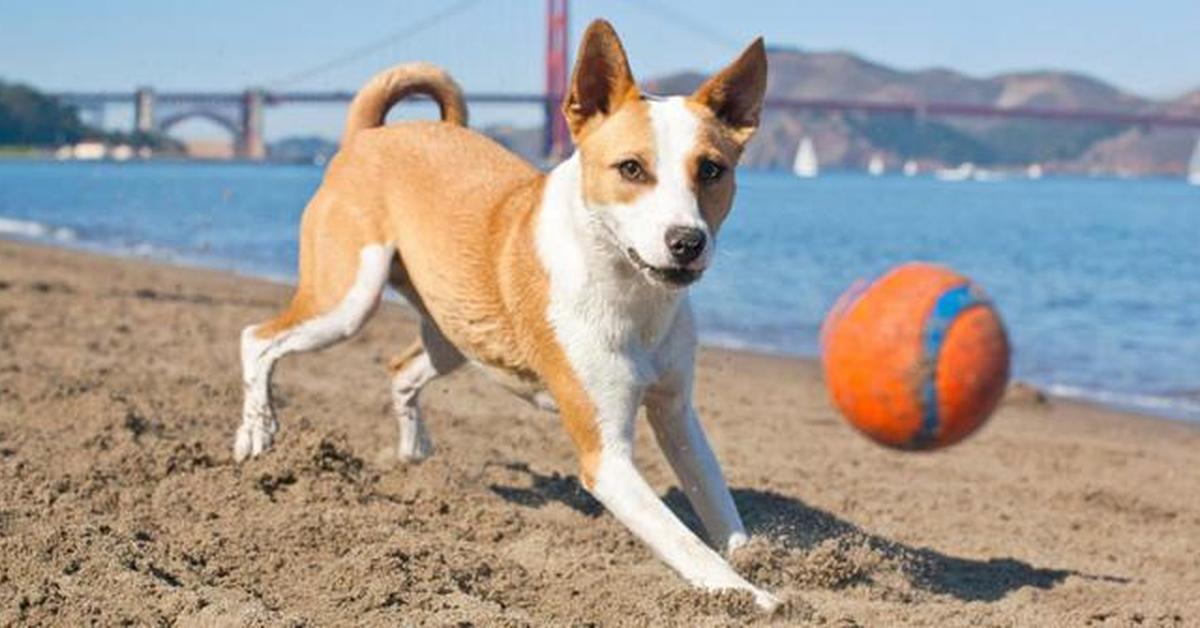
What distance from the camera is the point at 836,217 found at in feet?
169

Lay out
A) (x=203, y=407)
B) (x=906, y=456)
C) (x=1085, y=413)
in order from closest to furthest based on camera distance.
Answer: (x=203, y=407)
(x=906, y=456)
(x=1085, y=413)

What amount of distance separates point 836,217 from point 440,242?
4680 cm

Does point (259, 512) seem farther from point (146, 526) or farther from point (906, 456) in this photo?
point (906, 456)

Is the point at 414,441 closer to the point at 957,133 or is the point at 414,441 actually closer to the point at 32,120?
the point at 32,120

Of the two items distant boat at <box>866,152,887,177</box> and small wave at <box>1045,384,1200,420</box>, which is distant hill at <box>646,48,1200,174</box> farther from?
small wave at <box>1045,384,1200,420</box>

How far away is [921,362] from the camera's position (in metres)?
5.52

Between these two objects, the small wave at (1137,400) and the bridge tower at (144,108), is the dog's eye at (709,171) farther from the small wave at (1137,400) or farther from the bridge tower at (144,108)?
the bridge tower at (144,108)

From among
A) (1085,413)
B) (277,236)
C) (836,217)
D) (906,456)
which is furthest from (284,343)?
(836,217)

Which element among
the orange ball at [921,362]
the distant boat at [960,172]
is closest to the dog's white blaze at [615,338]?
the orange ball at [921,362]

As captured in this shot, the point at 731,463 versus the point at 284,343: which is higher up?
the point at 284,343

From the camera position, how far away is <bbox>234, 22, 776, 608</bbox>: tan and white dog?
4.31 metres

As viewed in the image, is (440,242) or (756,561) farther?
(440,242)

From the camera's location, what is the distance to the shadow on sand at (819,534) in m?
5.24

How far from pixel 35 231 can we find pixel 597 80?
2795 cm
